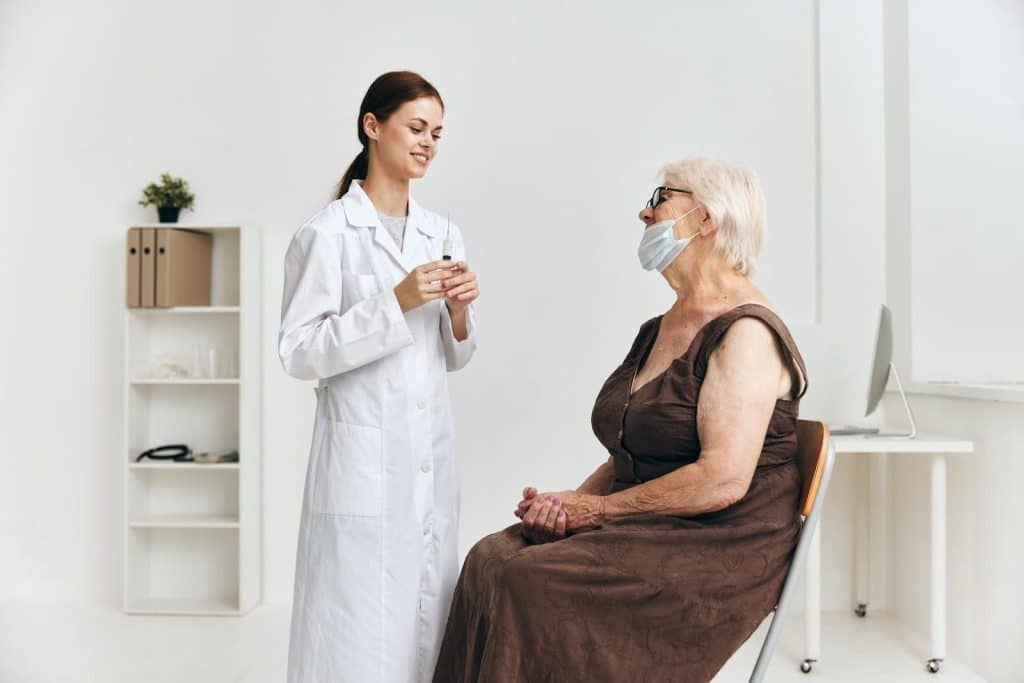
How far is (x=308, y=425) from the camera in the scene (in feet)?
13.0

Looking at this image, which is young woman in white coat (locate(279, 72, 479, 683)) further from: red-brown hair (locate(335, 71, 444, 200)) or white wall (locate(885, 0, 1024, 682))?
white wall (locate(885, 0, 1024, 682))

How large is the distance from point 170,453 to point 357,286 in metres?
2.22

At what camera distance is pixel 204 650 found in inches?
131

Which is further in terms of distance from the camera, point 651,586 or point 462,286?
point 462,286

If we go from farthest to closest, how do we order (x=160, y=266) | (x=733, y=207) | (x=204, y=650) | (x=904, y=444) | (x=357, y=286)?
(x=160, y=266)
(x=204, y=650)
(x=904, y=444)
(x=357, y=286)
(x=733, y=207)

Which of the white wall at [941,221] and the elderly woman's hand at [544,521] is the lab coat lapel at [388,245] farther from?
the white wall at [941,221]

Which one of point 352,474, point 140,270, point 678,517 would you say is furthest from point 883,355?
point 140,270

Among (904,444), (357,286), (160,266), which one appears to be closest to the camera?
(357,286)

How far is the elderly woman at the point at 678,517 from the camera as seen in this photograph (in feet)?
5.36

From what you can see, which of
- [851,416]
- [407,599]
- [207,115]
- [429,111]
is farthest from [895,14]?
[407,599]

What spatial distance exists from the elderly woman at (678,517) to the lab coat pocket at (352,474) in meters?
0.28

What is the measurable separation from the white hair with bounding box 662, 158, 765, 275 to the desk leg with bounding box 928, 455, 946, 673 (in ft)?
4.98

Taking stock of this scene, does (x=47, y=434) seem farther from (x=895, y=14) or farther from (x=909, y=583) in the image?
(x=895, y=14)

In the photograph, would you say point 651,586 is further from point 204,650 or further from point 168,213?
point 168,213
